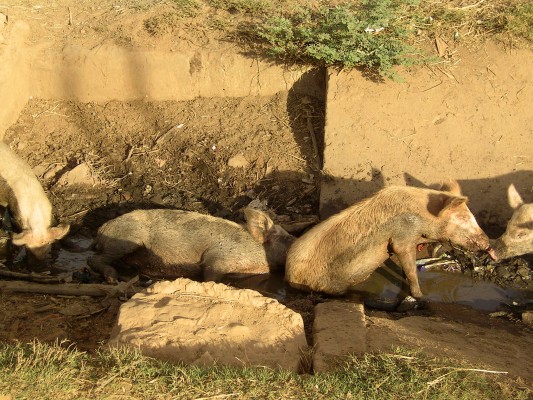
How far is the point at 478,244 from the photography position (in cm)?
647

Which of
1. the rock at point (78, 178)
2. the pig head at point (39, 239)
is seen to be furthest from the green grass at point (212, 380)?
the rock at point (78, 178)

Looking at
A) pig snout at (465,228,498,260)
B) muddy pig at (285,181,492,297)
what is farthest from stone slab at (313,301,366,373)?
pig snout at (465,228,498,260)

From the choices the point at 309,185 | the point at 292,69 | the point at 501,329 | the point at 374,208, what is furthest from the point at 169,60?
the point at 501,329

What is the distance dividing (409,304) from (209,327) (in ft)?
8.86

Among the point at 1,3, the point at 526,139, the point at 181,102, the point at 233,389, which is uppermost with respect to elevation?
the point at 1,3

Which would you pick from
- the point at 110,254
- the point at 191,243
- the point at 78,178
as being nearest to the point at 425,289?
the point at 191,243

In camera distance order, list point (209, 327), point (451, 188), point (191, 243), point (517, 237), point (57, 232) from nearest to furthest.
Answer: point (209, 327) < point (451, 188) < point (517, 237) < point (191, 243) < point (57, 232)

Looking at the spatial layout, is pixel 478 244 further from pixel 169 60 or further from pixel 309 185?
pixel 169 60

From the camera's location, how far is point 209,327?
4547 mm

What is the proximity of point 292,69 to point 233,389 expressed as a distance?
5960mm

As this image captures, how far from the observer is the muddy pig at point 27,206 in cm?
723

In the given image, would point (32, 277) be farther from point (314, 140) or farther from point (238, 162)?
point (314, 140)

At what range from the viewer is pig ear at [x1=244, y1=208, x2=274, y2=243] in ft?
23.3

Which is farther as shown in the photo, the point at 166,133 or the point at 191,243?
the point at 166,133
